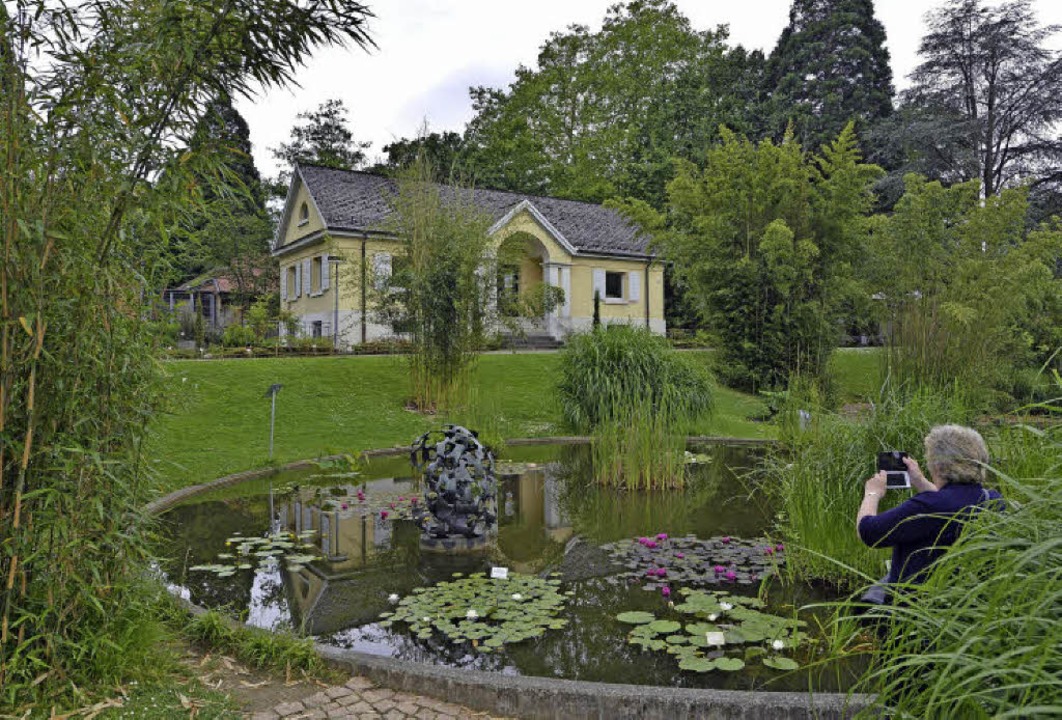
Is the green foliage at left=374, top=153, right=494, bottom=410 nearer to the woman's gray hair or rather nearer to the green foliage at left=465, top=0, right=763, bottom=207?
the woman's gray hair

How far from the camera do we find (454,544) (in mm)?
4816

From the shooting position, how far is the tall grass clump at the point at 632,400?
6.69 m

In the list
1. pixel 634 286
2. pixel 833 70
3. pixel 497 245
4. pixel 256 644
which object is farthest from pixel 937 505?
pixel 833 70

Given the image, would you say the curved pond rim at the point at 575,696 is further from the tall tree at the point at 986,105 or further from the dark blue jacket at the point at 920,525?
the tall tree at the point at 986,105

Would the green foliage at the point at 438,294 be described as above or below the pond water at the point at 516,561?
above

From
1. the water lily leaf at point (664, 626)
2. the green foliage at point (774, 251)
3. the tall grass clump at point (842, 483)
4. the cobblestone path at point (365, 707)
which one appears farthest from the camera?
the green foliage at point (774, 251)

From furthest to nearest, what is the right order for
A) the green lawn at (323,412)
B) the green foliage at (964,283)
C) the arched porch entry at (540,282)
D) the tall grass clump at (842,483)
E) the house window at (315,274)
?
the house window at (315,274)
the arched porch entry at (540,282)
the green foliage at (964,283)
the green lawn at (323,412)
the tall grass clump at (842,483)

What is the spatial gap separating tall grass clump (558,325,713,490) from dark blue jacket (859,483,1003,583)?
3.91 meters

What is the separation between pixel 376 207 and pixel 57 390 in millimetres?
20734

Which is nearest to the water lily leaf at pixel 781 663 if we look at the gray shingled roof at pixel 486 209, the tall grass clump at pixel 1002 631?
the tall grass clump at pixel 1002 631

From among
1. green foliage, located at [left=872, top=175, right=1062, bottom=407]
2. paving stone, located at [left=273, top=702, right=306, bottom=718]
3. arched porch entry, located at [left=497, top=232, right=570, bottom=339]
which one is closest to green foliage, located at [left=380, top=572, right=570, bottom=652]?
paving stone, located at [left=273, top=702, right=306, bottom=718]

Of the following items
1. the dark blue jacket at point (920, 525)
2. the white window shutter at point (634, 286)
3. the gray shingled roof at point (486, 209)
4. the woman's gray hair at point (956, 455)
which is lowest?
the dark blue jacket at point (920, 525)

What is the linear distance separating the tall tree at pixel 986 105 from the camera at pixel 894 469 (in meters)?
28.8

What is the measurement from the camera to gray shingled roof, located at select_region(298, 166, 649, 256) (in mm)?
21484
